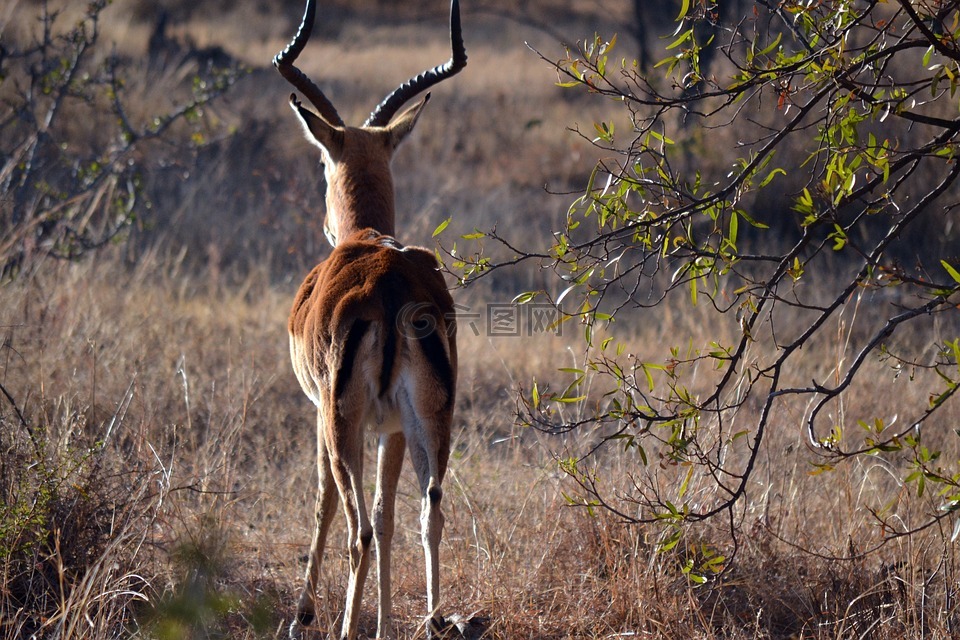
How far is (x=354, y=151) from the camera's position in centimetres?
484

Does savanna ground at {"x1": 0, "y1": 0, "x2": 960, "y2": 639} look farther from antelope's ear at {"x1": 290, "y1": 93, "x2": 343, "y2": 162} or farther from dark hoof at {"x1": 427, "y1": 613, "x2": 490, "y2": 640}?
antelope's ear at {"x1": 290, "y1": 93, "x2": 343, "y2": 162}

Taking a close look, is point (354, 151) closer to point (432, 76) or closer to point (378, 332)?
point (432, 76)

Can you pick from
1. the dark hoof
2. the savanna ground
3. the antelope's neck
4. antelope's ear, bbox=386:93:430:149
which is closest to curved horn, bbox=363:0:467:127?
antelope's ear, bbox=386:93:430:149

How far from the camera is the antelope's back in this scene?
3.48m

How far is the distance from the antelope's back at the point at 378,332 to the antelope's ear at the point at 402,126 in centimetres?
129

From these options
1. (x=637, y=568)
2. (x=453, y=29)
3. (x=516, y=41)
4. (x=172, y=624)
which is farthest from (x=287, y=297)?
(x=516, y=41)

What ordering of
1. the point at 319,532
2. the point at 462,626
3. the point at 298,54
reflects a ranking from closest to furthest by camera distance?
the point at 462,626
the point at 319,532
the point at 298,54

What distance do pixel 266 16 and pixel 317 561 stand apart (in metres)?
19.1

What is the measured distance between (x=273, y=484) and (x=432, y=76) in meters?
2.24

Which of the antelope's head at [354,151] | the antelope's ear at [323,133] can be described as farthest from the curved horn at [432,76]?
the antelope's ear at [323,133]

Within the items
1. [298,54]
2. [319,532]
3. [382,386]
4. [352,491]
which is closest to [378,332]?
[382,386]

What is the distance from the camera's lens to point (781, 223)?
416 inches

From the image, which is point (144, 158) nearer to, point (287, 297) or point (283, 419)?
point (287, 297)

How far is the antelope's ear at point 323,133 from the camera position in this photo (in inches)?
181
